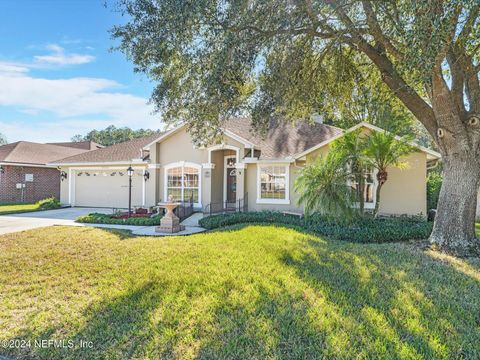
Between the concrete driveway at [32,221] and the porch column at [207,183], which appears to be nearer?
the concrete driveway at [32,221]

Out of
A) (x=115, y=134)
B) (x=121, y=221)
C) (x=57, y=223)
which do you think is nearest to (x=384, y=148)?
(x=121, y=221)

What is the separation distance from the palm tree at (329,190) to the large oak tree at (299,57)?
264 centimetres

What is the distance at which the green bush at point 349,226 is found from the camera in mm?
9664

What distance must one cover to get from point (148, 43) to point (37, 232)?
8.13 m

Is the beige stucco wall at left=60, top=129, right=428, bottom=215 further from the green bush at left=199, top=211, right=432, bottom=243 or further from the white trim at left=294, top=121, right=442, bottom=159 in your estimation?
the green bush at left=199, top=211, right=432, bottom=243

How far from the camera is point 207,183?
15.4 metres

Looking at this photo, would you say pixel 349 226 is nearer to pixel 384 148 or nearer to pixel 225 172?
pixel 384 148

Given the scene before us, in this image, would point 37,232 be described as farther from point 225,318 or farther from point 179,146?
point 225,318

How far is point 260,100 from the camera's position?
405 inches

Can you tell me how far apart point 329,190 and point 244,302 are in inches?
256

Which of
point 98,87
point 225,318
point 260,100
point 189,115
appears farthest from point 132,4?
point 98,87

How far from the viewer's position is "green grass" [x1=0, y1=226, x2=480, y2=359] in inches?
141

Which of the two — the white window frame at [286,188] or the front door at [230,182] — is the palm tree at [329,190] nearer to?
the white window frame at [286,188]

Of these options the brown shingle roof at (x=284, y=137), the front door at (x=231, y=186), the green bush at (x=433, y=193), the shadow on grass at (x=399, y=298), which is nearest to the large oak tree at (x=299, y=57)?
the shadow on grass at (x=399, y=298)
